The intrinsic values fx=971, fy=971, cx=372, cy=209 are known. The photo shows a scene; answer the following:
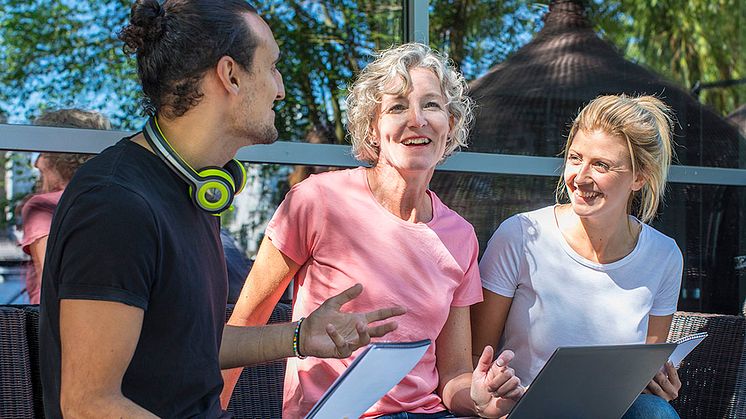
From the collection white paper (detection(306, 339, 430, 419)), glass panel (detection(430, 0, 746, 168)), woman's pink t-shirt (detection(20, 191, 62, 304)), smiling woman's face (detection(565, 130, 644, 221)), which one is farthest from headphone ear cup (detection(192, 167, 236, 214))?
glass panel (detection(430, 0, 746, 168))

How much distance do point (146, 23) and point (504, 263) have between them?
1228 millimetres

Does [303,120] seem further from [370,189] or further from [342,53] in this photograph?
[370,189]

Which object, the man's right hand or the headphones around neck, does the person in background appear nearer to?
the man's right hand

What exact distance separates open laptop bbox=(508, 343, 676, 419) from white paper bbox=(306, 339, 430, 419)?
302mm

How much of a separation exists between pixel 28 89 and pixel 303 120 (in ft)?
3.11

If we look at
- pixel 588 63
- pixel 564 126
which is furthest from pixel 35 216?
pixel 588 63

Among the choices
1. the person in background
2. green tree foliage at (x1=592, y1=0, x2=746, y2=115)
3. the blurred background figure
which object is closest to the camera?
the blurred background figure

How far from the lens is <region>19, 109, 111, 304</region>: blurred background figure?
9.79 ft

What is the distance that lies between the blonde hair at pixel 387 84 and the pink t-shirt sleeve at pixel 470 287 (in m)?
0.33

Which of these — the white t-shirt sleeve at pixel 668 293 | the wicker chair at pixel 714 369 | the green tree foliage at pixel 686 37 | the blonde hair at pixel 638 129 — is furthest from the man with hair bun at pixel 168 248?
the green tree foliage at pixel 686 37

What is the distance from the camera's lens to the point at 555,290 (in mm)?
2615

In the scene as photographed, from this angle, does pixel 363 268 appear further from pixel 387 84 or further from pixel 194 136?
pixel 194 136

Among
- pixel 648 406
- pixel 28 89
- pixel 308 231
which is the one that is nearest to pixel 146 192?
pixel 308 231

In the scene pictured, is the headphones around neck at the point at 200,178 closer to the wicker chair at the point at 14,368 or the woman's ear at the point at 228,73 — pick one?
the woman's ear at the point at 228,73
